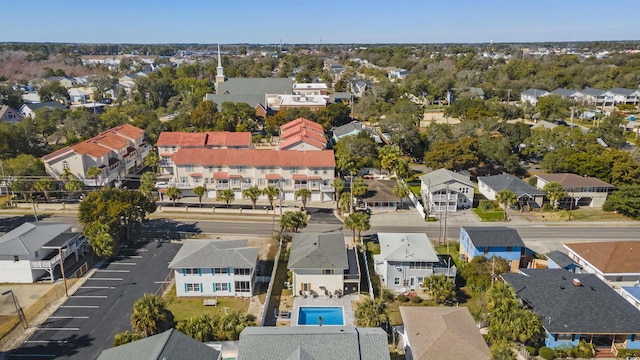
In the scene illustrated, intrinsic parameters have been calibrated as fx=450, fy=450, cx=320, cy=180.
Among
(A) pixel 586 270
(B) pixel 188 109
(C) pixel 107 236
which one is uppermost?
(B) pixel 188 109

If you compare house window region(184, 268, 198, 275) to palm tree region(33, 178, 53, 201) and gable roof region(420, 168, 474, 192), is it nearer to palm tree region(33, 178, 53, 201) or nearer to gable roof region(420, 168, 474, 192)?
palm tree region(33, 178, 53, 201)

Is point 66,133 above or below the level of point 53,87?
below

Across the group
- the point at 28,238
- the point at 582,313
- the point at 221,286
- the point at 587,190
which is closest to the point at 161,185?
the point at 28,238

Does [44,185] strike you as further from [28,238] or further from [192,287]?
[192,287]

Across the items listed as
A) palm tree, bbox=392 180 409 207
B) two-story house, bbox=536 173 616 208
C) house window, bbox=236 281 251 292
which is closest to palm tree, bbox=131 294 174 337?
house window, bbox=236 281 251 292

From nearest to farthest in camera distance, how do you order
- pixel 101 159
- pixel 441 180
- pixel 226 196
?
pixel 226 196
pixel 441 180
pixel 101 159

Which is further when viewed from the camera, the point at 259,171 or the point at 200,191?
the point at 259,171

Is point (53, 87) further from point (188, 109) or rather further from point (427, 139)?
point (427, 139)

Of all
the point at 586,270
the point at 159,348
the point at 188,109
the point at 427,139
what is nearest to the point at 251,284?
the point at 159,348
